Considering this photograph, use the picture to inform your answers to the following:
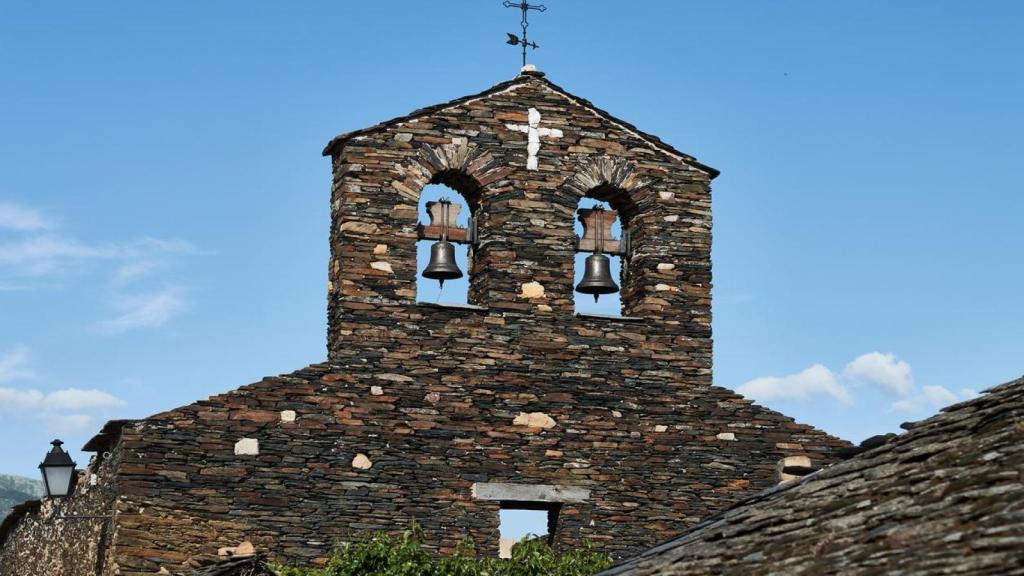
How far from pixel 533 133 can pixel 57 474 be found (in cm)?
564

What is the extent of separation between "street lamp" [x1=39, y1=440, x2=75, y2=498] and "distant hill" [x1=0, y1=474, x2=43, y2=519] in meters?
64.4

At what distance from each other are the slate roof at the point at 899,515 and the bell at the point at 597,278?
19.4 ft

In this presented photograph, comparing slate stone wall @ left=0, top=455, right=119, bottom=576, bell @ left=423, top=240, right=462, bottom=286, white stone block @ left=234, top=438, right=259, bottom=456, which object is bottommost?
slate stone wall @ left=0, top=455, right=119, bottom=576

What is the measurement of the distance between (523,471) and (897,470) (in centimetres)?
718

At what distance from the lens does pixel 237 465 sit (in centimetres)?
1603

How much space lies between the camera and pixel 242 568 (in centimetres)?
1470

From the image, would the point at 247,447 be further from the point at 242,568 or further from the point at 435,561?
the point at 435,561

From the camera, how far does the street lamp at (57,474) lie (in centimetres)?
1756

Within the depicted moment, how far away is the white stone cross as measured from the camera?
17328mm

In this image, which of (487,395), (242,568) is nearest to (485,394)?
(487,395)

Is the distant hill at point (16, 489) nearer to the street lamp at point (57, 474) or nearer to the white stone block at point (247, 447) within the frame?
A: the street lamp at point (57, 474)

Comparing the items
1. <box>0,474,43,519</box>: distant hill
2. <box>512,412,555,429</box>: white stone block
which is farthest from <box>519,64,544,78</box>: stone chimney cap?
<box>0,474,43,519</box>: distant hill

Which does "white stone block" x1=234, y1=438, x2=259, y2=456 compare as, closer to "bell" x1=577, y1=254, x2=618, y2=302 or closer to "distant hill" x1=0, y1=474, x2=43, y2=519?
"bell" x1=577, y1=254, x2=618, y2=302

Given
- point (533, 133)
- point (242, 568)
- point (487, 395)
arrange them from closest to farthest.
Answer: point (242, 568)
point (487, 395)
point (533, 133)
